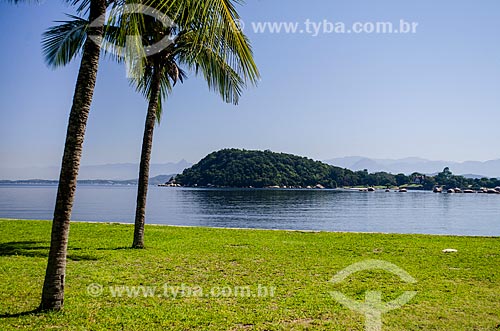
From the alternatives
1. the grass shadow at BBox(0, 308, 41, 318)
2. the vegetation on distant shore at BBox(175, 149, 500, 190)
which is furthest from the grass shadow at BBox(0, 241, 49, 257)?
the vegetation on distant shore at BBox(175, 149, 500, 190)

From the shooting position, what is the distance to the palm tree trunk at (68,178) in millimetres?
6355

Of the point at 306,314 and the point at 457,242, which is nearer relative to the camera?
the point at 306,314

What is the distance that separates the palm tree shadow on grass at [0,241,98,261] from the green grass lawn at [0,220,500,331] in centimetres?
2

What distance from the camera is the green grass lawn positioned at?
20.8 feet

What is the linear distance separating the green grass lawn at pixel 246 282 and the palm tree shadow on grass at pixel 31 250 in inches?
1.0

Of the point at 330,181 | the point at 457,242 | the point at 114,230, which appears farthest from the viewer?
the point at 330,181

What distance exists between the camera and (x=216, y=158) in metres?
153

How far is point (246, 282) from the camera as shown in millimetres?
8773

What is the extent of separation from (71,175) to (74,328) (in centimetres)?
211

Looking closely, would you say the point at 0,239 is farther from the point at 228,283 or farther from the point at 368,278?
the point at 368,278

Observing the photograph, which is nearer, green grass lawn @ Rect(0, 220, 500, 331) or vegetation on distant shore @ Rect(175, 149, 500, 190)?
green grass lawn @ Rect(0, 220, 500, 331)

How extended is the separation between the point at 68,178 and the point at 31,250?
276 inches

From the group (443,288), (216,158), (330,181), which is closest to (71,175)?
(443,288)

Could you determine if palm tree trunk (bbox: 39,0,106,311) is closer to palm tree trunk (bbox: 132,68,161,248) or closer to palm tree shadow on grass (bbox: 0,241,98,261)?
palm tree shadow on grass (bbox: 0,241,98,261)
